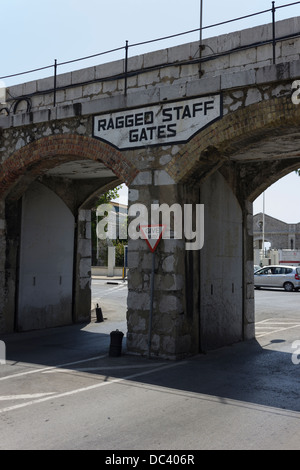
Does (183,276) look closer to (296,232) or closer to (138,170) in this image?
(138,170)

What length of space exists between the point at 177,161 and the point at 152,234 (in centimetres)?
151

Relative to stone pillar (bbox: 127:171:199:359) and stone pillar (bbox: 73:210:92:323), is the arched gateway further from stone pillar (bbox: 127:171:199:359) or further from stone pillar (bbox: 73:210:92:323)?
stone pillar (bbox: 73:210:92:323)

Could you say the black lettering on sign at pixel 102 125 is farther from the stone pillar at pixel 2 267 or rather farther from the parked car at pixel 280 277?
the parked car at pixel 280 277

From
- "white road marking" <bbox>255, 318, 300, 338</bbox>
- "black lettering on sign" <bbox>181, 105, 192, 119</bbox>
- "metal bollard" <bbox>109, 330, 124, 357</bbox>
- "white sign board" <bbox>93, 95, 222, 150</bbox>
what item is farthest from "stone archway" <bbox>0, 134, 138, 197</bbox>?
"white road marking" <bbox>255, 318, 300, 338</bbox>

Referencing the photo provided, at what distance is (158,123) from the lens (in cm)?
966

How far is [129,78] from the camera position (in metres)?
10.9

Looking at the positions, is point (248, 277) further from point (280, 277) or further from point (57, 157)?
point (280, 277)

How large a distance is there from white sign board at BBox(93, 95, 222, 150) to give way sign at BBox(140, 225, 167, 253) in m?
1.70

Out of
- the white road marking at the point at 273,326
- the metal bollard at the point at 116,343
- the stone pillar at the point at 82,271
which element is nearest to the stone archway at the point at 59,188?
the stone pillar at the point at 82,271

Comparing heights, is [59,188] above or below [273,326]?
above

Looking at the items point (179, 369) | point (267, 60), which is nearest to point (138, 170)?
point (267, 60)

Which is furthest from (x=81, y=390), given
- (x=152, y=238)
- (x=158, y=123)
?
(x=158, y=123)

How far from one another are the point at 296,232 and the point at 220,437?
57.6m

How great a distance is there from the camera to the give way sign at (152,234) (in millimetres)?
9328
